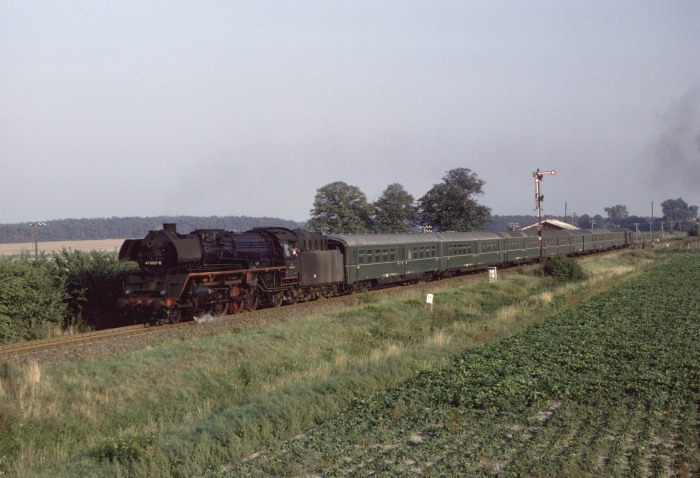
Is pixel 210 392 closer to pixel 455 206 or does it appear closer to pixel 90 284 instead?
pixel 90 284

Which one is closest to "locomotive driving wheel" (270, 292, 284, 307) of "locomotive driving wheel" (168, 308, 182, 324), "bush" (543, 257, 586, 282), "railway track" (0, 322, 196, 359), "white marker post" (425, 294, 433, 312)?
"locomotive driving wheel" (168, 308, 182, 324)

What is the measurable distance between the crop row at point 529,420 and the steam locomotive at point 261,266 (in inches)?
425

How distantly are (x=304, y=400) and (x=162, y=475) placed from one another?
167 inches

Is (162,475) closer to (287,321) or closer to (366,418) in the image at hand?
(366,418)

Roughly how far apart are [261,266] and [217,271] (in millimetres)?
3066

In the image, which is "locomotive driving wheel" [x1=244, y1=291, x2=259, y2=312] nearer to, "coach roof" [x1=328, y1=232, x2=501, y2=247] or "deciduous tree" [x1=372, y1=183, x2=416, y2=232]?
"coach roof" [x1=328, y1=232, x2=501, y2=247]

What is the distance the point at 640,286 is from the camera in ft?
123

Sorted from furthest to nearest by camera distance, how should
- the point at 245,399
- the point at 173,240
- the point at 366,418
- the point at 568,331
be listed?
the point at 173,240, the point at 568,331, the point at 245,399, the point at 366,418

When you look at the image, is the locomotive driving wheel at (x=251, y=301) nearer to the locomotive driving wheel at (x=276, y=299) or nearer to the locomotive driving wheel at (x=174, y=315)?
the locomotive driving wheel at (x=276, y=299)

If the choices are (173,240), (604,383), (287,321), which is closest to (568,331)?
(604,383)

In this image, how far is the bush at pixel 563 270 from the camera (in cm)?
4541

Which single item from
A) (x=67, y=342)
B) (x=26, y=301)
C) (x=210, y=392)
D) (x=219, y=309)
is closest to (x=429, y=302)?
(x=219, y=309)

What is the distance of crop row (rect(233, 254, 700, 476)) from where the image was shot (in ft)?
28.5

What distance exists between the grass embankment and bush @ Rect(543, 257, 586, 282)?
2071 centimetres
